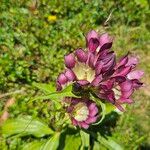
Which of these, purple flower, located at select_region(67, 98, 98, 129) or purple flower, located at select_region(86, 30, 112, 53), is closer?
purple flower, located at select_region(86, 30, 112, 53)

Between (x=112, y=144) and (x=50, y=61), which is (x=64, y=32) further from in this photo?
(x=112, y=144)

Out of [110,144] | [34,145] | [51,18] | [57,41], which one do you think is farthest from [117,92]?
[51,18]

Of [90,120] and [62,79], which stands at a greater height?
[62,79]

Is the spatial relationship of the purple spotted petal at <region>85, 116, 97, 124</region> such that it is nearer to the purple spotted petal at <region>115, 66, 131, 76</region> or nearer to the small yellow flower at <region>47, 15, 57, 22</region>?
the purple spotted petal at <region>115, 66, 131, 76</region>

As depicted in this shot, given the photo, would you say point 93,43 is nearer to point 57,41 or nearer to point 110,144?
point 110,144

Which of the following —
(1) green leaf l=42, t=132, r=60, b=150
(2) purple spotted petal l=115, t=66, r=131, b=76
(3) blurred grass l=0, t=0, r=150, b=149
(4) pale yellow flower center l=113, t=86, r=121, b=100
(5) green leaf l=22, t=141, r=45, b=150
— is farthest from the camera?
(3) blurred grass l=0, t=0, r=150, b=149

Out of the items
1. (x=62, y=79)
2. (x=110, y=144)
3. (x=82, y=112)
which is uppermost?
(x=62, y=79)

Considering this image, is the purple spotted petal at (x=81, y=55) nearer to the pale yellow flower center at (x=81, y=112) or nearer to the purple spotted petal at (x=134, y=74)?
the purple spotted petal at (x=134, y=74)

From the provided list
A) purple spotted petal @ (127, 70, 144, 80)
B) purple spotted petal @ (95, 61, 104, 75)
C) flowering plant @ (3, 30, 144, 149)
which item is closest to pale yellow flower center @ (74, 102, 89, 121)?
flowering plant @ (3, 30, 144, 149)
